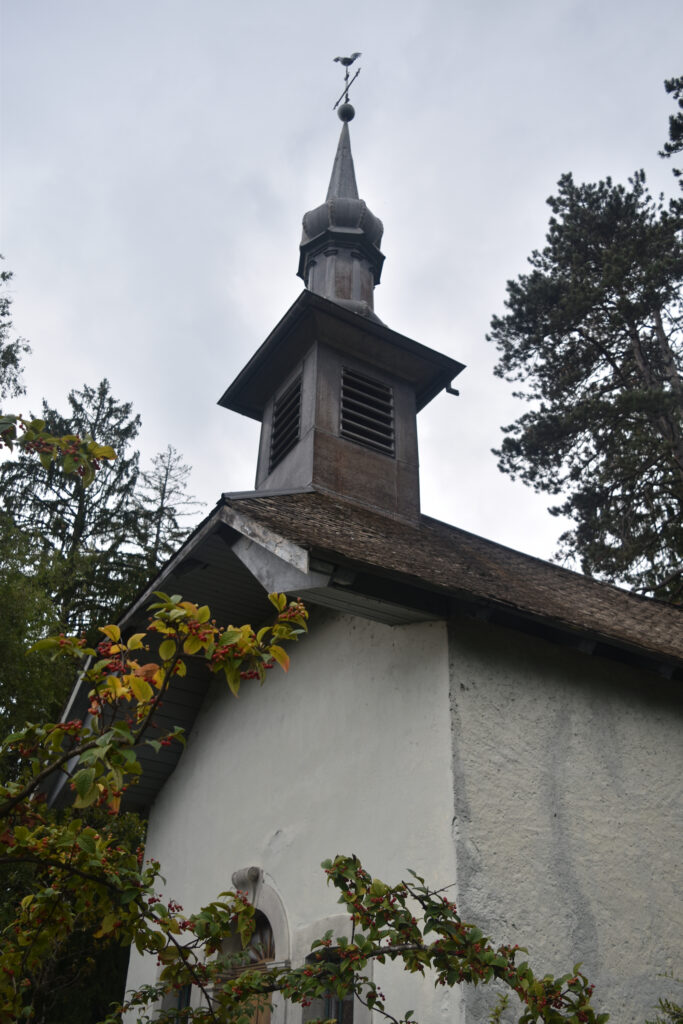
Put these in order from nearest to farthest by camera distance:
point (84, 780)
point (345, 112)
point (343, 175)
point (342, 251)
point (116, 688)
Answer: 1. point (84, 780)
2. point (116, 688)
3. point (342, 251)
4. point (343, 175)
5. point (345, 112)

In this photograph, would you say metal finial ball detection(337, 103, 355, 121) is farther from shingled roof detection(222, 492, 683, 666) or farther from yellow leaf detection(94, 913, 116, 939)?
yellow leaf detection(94, 913, 116, 939)

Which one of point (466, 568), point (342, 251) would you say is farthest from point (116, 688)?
point (342, 251)

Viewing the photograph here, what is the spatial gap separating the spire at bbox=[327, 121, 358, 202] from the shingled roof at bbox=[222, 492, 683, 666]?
21.1ft

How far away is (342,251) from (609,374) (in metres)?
8.04

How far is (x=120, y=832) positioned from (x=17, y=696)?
3.09 m

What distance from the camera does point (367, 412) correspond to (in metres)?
11.0

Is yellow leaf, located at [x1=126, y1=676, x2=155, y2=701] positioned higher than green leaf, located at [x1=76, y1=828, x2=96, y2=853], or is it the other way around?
yellow leaf, located at [x1=126, y1=676, x2=155, y2=701]

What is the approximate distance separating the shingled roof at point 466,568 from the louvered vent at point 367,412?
1.18m

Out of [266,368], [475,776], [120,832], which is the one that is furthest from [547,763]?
[120,832]

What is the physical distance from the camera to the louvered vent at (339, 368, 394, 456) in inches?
420

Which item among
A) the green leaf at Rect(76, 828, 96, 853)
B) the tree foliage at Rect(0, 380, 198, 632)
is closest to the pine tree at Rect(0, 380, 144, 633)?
the tree foliage at Rect(0, 380, 198, 632)

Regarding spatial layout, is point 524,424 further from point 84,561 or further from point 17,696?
point 17,696

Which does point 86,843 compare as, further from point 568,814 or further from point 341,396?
point 341,396

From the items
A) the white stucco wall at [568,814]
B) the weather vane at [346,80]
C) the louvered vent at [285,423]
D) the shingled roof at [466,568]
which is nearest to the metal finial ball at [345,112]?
the weather vane at [346,80]
